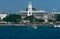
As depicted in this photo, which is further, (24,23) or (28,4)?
(28,4)

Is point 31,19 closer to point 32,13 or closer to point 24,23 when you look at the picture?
point 24,23

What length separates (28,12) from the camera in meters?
99.1

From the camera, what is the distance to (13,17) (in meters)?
86.0

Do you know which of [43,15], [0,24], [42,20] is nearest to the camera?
[0,24]

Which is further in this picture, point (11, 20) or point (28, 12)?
point (28, 12)

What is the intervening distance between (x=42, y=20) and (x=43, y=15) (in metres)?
13.5

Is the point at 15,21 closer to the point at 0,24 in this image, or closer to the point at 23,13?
the point at 0,24

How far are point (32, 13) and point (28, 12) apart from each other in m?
1.46

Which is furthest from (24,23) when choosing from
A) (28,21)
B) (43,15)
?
(43,15)

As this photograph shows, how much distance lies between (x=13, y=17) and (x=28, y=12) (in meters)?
13.6

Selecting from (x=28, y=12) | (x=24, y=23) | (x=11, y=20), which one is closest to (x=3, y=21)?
(x=11, y=20)

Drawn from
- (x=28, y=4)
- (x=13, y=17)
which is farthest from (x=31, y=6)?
(x=13, y=17)

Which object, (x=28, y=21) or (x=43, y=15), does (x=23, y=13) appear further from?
(x=28, y=21)

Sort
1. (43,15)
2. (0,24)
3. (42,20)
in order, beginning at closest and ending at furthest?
(0,24)
(42,20)
(43,15)
